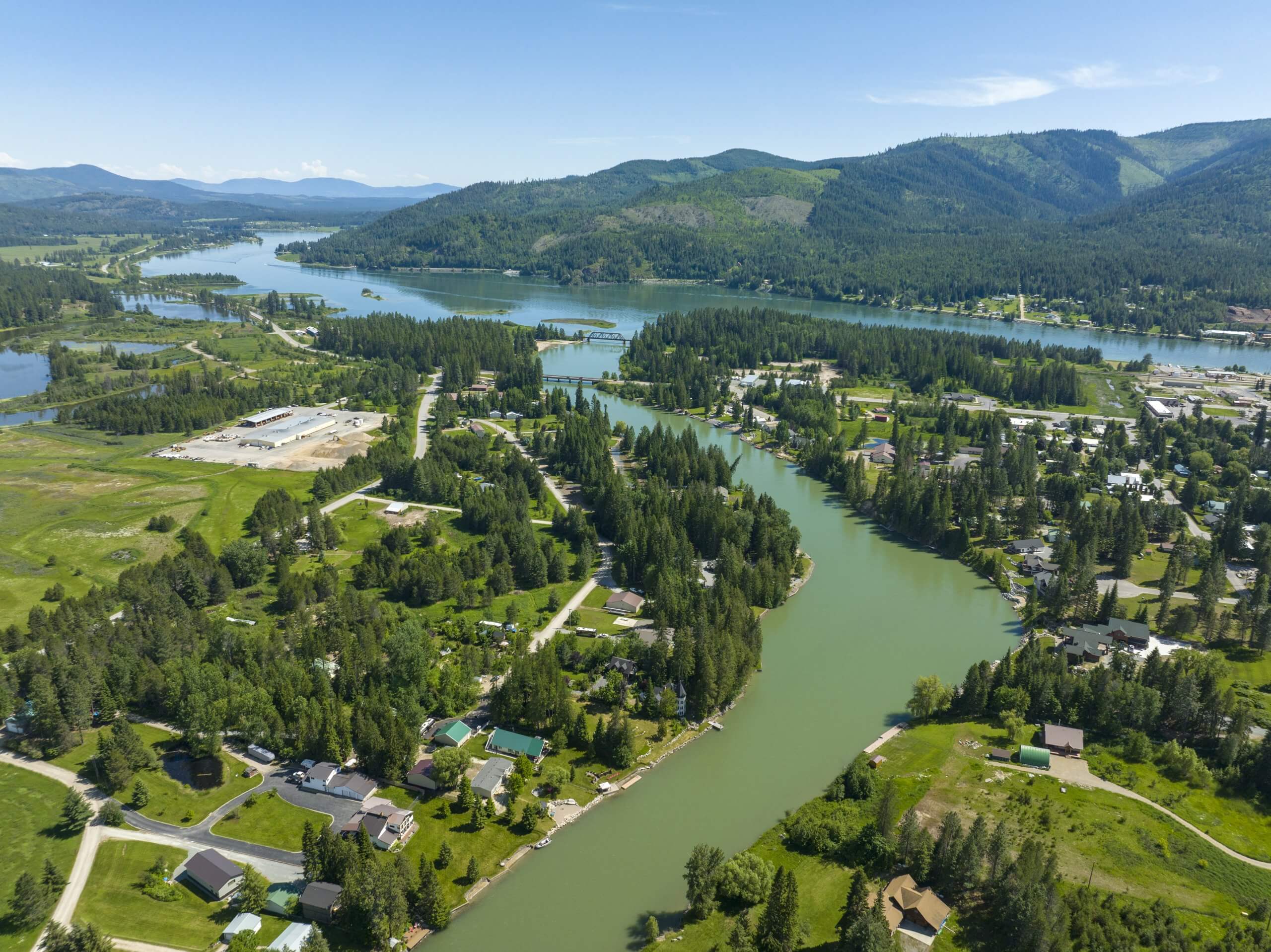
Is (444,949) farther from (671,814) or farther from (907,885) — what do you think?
(907,885)


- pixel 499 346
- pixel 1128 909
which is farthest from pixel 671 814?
pixel 499 346

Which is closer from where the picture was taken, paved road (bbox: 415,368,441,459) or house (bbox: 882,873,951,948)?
house (bbox: 882,873,951,948)

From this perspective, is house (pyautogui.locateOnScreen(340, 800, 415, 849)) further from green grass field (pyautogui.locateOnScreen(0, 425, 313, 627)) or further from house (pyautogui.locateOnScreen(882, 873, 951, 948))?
green grass field (pyautogui.locateOnScreen(0, 425, 313, 627))

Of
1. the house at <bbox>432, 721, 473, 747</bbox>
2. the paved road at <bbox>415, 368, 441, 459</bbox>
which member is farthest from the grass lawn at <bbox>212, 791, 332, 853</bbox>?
the paved road at <bbox>415, 368, 441, 459</bbox>

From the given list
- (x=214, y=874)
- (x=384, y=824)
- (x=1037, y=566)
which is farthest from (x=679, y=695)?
(x=1037, y=566)

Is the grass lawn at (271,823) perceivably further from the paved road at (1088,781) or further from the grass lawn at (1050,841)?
the paved road at (1088,781)
